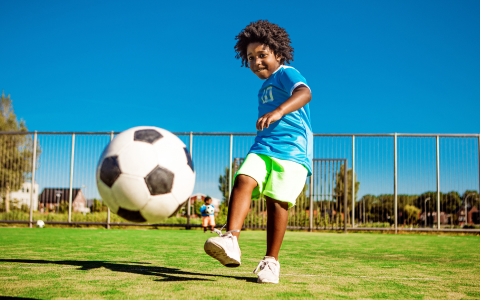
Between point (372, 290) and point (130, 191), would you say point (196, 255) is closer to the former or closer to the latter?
point (130, 191)

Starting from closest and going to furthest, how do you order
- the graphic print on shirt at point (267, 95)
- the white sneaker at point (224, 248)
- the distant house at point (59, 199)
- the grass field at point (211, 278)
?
the grass field at point (211, 278) → the white sneaker at point (224, 248) → the graphic print on shirt at point (267, 95) → the distant house at point (59, 199)

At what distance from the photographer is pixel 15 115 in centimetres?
2538

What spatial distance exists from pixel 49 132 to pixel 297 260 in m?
9.95

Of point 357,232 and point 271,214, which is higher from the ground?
point 271,214

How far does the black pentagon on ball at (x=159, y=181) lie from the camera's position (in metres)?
2.42

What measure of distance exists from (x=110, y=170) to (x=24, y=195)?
11.2m

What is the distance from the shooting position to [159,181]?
2439 millimetres

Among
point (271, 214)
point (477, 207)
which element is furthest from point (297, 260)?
point (477, 207)

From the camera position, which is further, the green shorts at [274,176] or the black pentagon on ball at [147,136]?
the green shorts at [274,176]

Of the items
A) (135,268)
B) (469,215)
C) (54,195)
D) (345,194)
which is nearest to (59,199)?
(54,195)

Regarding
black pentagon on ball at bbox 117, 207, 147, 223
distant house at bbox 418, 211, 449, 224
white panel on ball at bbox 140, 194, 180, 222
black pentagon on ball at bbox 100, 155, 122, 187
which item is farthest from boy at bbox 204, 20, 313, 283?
distant house at bbox 418, 211, 449, 224

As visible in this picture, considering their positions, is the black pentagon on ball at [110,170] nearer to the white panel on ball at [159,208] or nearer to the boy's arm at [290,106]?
the white panel on ball at [159,208]

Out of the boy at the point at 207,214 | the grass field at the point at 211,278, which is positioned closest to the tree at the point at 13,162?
the boy at the point at 207,214

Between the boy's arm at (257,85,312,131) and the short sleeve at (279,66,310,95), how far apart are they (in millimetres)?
37
